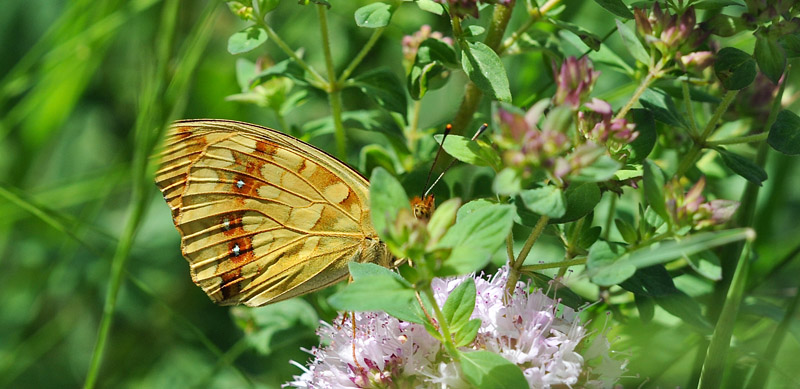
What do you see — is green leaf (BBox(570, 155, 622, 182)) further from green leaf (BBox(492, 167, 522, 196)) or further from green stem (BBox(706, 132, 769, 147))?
green stem (BBox(706, 132, 769, 147))

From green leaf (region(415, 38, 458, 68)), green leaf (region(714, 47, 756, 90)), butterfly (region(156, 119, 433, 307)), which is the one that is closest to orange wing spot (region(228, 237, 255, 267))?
butterfly (region(156, 119, 433, 307))

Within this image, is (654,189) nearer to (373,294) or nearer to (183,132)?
(373,294)

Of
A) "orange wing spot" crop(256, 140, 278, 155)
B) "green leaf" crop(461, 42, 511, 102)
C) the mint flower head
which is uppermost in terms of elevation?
"green leaf" crop(461, 42, 511, 102)

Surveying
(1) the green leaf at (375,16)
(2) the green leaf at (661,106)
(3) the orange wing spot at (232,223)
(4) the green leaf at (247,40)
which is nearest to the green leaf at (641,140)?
(2) the green leaf at (661,106)

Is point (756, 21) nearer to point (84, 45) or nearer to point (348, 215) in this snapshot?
point (348, 215)

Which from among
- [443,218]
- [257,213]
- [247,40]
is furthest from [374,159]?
[443,218]

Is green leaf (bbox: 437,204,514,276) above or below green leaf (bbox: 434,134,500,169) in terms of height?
below
